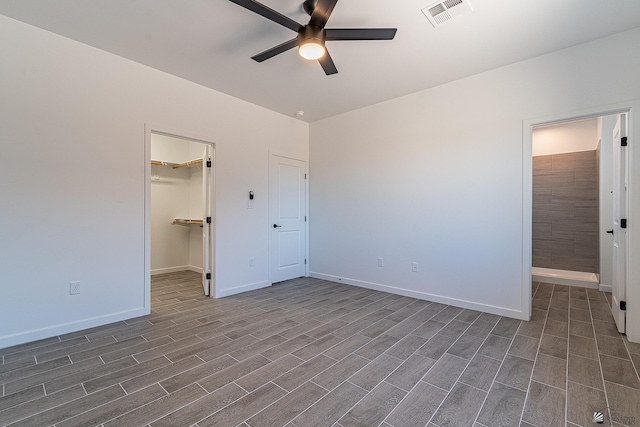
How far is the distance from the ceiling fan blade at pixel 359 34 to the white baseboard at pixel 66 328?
11.4 feet

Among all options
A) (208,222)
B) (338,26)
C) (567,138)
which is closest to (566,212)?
(567,138)

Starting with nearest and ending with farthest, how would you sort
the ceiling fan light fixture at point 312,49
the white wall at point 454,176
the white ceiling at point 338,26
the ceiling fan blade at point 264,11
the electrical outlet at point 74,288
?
1. the ceiling fan blade at point 264,11
2. the ceiling fan light fixture at point 312,49
3. the white ceiling at point 338,26
4. the electrical outlet at point 74,288
5. the white wall at point 454,176

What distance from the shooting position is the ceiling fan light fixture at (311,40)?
7.18 feet

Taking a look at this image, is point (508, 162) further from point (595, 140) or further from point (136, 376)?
point (136, 376)

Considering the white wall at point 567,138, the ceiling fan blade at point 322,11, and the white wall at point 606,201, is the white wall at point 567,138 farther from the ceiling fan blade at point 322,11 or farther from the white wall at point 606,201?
the ceiling fan blade at point 322,11

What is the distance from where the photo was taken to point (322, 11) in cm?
205

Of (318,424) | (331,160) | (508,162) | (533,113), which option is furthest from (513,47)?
(318,424)

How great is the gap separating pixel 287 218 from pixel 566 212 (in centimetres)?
515

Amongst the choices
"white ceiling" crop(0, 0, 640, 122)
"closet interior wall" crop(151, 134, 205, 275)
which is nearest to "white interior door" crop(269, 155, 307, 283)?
"white ceiling" crop(0, 0, 640, 122)

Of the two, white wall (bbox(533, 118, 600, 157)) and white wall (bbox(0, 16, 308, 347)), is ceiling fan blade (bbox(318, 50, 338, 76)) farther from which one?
white wall (bbox(533, 118, 600, 157))

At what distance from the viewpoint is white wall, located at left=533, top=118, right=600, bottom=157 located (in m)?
5.11

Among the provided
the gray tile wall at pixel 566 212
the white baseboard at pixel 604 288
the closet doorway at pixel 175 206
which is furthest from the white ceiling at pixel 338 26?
the white baseboard at pixel 604 288

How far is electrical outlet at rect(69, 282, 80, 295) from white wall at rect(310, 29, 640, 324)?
3.42 m

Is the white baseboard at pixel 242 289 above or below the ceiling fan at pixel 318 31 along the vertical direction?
below
